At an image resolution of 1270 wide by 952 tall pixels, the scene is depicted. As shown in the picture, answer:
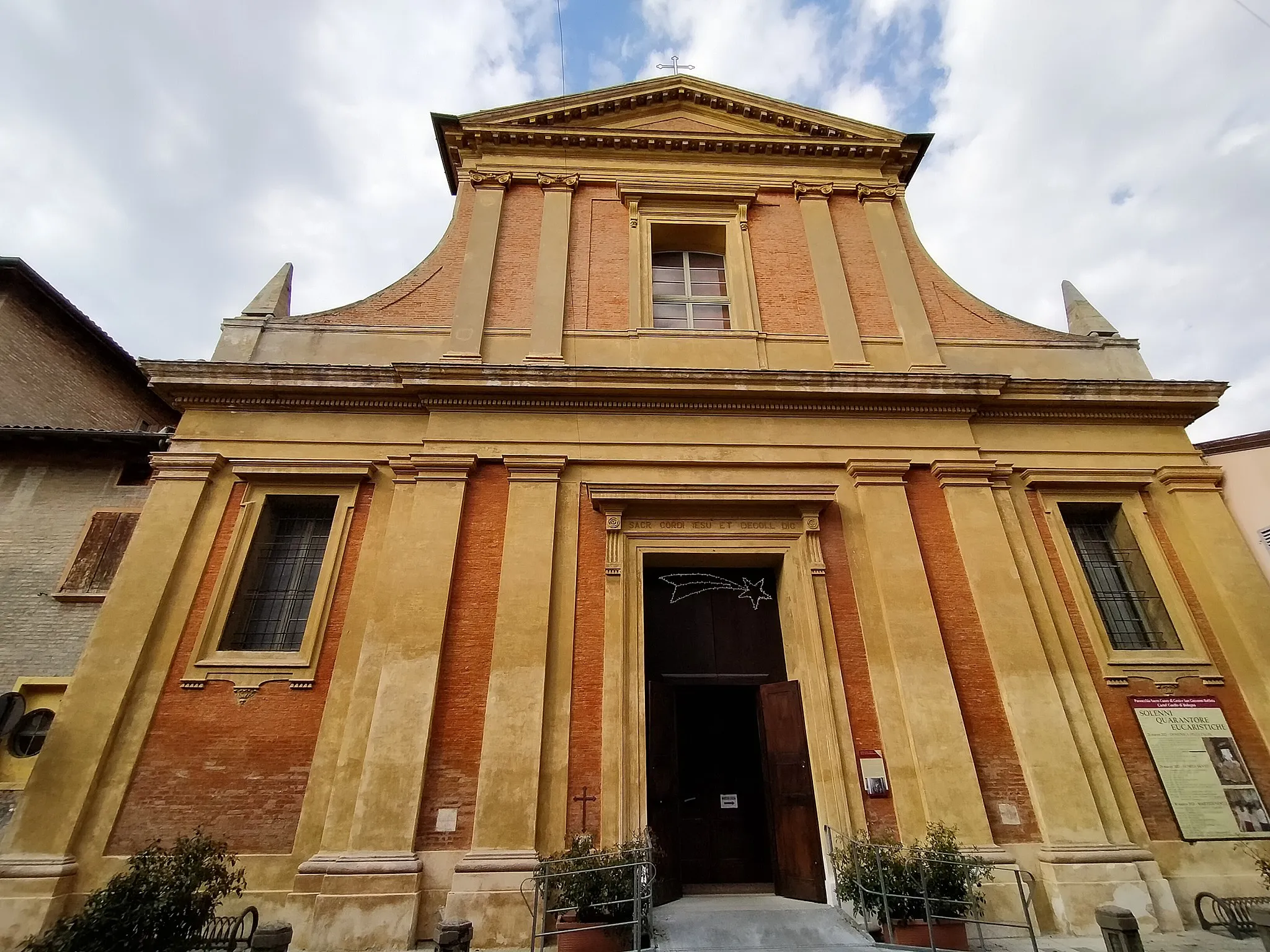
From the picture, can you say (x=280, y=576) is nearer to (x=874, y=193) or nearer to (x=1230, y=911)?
(x=1230, y=911)

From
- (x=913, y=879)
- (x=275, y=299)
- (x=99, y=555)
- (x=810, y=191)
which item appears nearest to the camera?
(x=913, y=879)

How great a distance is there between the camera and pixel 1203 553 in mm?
9250

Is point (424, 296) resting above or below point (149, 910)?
above

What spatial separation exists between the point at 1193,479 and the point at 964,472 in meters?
3.45

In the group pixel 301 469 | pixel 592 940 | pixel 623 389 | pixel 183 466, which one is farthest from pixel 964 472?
pixel 183 466

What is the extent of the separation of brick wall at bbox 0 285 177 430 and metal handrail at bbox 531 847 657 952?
13.0m

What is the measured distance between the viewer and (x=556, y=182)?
12250 millimetres

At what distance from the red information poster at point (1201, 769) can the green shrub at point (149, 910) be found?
1024 cm

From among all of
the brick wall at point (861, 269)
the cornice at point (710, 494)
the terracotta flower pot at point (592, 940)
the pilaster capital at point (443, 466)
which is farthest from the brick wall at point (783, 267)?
the terracotta flower pot at point (592, 940)

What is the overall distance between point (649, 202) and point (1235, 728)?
1156 centimetres

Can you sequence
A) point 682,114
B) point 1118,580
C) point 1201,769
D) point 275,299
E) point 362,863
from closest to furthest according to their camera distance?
1. point 362,863
2. point 1201,769
3. point 1118,580
4. point 275,299
5. point 682,114

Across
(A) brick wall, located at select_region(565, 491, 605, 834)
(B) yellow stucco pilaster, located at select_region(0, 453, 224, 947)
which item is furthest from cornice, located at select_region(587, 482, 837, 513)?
(B) yellow stucco pilaster, located at select_region(0, 453, 224, 947)

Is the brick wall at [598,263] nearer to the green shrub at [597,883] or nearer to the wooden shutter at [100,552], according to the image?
the wooden shutter at [100,552]

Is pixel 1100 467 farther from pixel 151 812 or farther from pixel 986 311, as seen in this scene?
pixel 151 812
